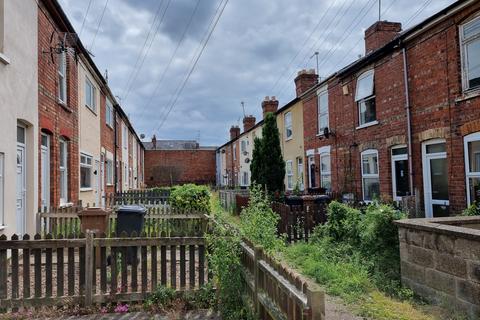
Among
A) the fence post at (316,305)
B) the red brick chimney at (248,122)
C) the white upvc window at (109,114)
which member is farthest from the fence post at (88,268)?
the red brick chimney at (248,122)

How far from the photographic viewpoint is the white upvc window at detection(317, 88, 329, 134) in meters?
17.5

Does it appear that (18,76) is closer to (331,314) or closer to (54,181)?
(54,181)

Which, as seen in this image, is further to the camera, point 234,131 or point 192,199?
point 234,131

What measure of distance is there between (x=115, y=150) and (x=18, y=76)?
572 inches

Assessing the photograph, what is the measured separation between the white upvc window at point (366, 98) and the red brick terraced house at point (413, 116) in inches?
1.4

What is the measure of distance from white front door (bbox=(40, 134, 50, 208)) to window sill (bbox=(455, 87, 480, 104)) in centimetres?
991

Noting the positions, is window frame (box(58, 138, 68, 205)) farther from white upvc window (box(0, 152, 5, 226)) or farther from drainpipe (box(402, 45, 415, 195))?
drainpipe (box(402, 45, 415, 195))

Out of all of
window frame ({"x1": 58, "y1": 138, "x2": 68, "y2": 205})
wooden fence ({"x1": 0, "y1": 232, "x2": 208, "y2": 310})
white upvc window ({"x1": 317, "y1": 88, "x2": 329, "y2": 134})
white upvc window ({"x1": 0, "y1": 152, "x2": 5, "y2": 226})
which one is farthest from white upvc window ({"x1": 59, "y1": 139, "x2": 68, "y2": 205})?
white upvc window ({"x1": 317, "y1": 88, "x2": 329, "y2": 134})

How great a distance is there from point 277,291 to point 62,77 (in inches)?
418

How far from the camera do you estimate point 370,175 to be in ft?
45.3

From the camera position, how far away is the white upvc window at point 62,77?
38.4ft

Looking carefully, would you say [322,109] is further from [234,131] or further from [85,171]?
[234,131]

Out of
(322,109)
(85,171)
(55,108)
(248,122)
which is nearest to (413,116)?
(322,109)

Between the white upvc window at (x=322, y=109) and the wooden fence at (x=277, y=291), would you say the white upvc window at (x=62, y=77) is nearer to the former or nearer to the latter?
the wooden fence at (x=277, y=291)
